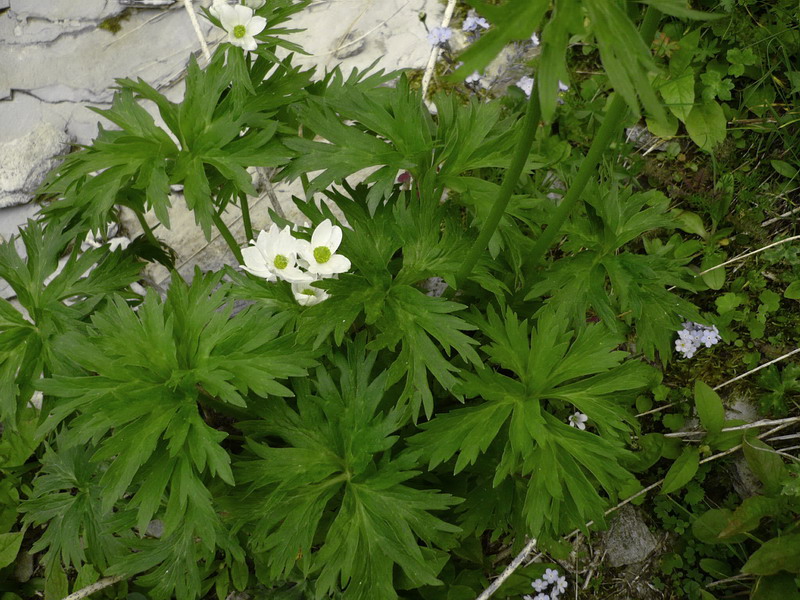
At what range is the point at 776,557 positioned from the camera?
8.16 feet

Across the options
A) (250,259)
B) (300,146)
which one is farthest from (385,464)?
(300,146)

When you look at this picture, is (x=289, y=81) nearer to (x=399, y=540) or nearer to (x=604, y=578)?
(x=399, y=540)

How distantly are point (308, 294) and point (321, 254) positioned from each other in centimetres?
19

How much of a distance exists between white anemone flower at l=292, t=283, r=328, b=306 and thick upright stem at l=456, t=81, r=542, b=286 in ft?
1.46

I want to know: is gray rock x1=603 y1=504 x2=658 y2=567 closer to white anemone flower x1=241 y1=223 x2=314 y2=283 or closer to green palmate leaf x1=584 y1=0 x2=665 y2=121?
white anemone flower x1=241 y1=223 x2=314 y2=283

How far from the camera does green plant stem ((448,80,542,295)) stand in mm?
1499

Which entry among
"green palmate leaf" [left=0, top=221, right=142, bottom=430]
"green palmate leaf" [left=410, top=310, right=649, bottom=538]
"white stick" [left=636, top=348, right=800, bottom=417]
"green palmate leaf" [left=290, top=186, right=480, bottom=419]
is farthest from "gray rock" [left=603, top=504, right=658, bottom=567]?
"green palmate leaf" [left=0, top=221, right=142, bottom=430]

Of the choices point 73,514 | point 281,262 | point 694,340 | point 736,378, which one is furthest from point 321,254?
point 736,378

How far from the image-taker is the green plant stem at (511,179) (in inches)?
59.0

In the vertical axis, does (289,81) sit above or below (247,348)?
above

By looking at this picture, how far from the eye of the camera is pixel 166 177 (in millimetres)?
2174

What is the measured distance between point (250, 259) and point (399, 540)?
0.98 m

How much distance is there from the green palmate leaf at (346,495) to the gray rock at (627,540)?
41.3 inches

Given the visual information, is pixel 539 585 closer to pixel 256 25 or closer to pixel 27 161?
pixel 256 25
